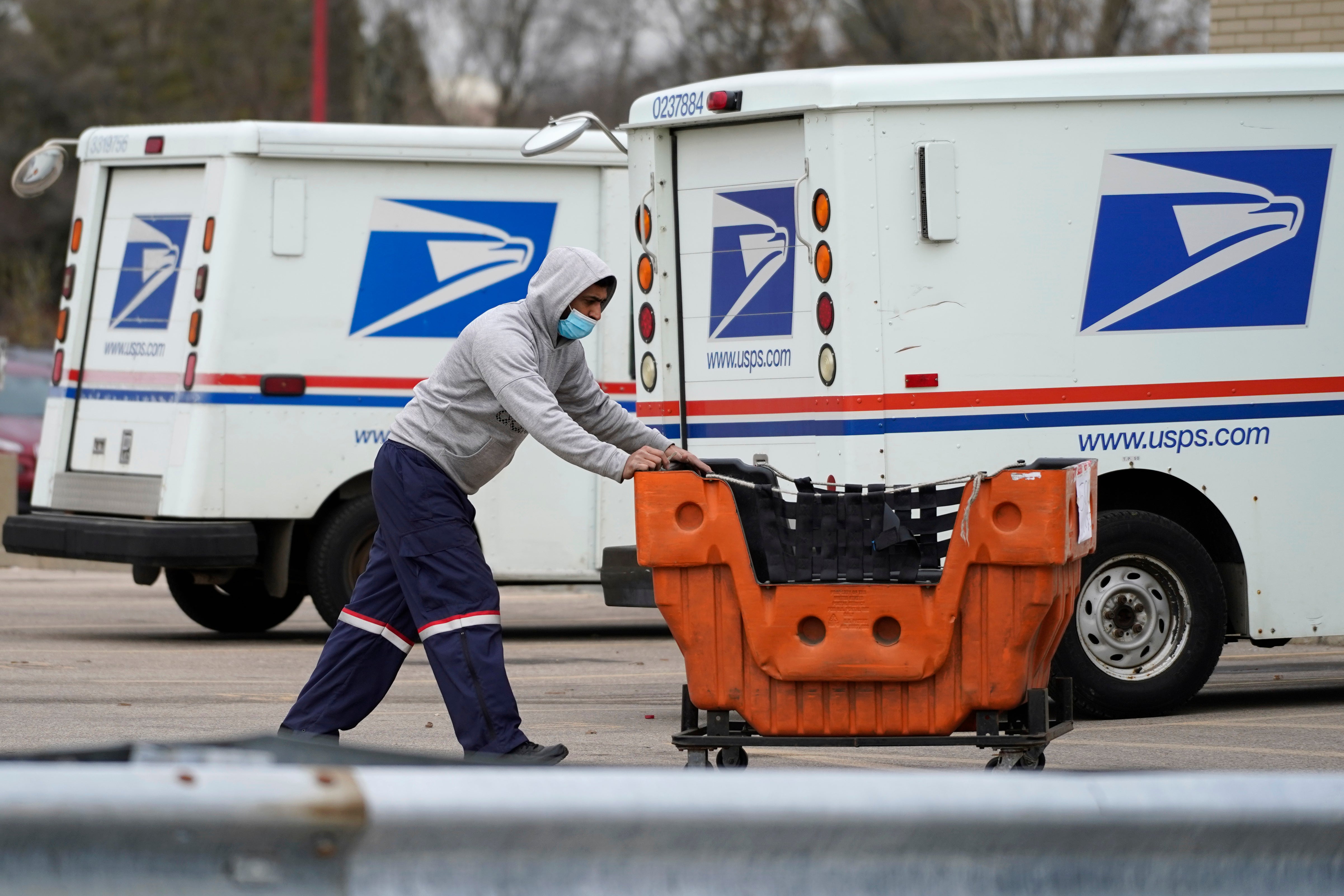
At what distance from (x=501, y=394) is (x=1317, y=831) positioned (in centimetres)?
348

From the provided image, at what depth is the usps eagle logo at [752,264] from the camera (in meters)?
7.89

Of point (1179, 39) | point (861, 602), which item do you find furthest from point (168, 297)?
point (1179, 39)

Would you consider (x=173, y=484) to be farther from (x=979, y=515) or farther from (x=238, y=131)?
(x=979, y=515)

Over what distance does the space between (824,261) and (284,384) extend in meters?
3.93

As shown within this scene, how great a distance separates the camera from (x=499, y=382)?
18.9 ft

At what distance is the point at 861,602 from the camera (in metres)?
5.40

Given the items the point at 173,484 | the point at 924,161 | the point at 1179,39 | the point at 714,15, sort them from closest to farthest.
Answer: the point at 924,161 < the point at 173,484 < the point at 1179,39 < the point at 714,15

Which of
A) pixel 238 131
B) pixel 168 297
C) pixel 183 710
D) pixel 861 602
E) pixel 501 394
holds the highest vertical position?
pixel 238 131

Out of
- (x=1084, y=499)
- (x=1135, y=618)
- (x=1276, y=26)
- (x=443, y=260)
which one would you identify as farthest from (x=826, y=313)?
(x=1276, y=26)

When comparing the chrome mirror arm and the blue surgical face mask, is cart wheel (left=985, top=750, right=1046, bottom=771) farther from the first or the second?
the chrome mirror arm

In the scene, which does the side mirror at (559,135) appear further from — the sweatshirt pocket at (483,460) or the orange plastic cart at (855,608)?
the orange plastic cart at (855,608)

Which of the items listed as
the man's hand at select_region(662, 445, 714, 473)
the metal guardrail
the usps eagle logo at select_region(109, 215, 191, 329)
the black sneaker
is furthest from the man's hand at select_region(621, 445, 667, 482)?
the usps eagle logo at select_region(109, 215, 191, 329)

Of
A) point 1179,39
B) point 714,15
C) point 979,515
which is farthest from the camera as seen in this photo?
point 714,15

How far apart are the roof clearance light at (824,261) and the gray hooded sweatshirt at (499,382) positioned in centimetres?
176
